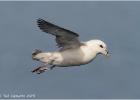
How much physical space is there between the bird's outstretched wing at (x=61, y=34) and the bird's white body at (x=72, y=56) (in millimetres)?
205

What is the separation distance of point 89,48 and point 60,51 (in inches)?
37.0

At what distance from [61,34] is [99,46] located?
145 centimetres

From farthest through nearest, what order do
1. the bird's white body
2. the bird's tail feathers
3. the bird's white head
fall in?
the bird's white head → the bird's tail feathers → the bird's white body

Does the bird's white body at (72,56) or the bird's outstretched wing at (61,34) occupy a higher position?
the bird's outstretched wing at (61,34)

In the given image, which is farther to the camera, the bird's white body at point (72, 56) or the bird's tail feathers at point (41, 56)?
the bird's tail feathers at point (41, 56)

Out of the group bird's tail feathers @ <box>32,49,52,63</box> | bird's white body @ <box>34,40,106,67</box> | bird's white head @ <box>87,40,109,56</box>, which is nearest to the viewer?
bird's white body @ <box>34,40,106,67</box>

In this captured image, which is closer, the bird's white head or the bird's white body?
the bird's white body

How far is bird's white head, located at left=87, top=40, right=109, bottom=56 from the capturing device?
36.1m

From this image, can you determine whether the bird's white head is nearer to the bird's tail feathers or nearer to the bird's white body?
the bird's white body

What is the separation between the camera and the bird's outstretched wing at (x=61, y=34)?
35.4 metres

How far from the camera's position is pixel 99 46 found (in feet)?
119

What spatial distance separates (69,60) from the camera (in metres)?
35.3

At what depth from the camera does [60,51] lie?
1407 inches

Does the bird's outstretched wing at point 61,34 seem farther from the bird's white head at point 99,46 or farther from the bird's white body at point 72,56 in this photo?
the bird's white head at point 99,46
